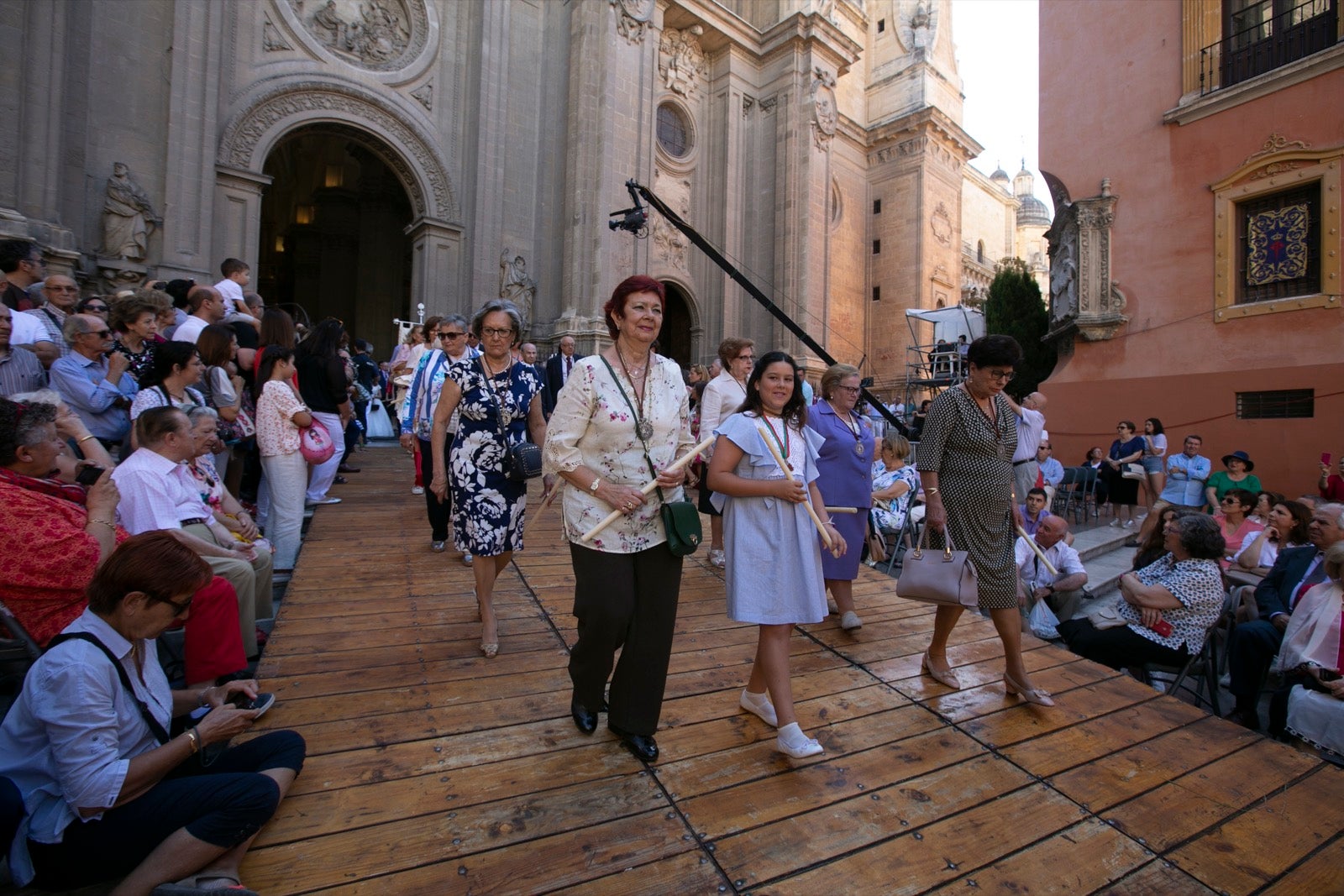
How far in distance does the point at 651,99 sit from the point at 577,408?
54.4 feet

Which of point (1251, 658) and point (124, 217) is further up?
point (124, 217)

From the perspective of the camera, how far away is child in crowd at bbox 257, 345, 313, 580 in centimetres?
517

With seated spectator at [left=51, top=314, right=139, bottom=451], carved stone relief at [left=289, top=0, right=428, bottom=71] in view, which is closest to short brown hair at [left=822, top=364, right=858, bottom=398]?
seated spectator at [left=51, top=314, right=139, bottom=451]

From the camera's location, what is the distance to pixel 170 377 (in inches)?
173

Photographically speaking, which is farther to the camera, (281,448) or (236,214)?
(236,214)

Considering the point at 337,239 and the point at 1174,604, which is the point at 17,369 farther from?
the point at 337,239

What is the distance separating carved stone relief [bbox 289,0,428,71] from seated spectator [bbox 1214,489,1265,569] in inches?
632

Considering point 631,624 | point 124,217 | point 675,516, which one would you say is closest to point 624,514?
point 675,516

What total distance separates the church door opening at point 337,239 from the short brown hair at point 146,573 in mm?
18721

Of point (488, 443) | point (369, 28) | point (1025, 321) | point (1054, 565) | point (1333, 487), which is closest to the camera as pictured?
point (488, 443)

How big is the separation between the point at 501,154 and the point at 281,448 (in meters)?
11.8

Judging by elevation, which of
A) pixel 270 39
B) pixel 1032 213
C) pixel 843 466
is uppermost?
pixel 1032 213

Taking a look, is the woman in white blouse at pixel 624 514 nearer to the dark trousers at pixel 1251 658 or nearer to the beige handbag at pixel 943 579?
the beige handbag at pixel 943 579

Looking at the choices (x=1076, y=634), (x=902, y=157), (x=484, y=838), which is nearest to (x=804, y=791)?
(x=484, y=838)
